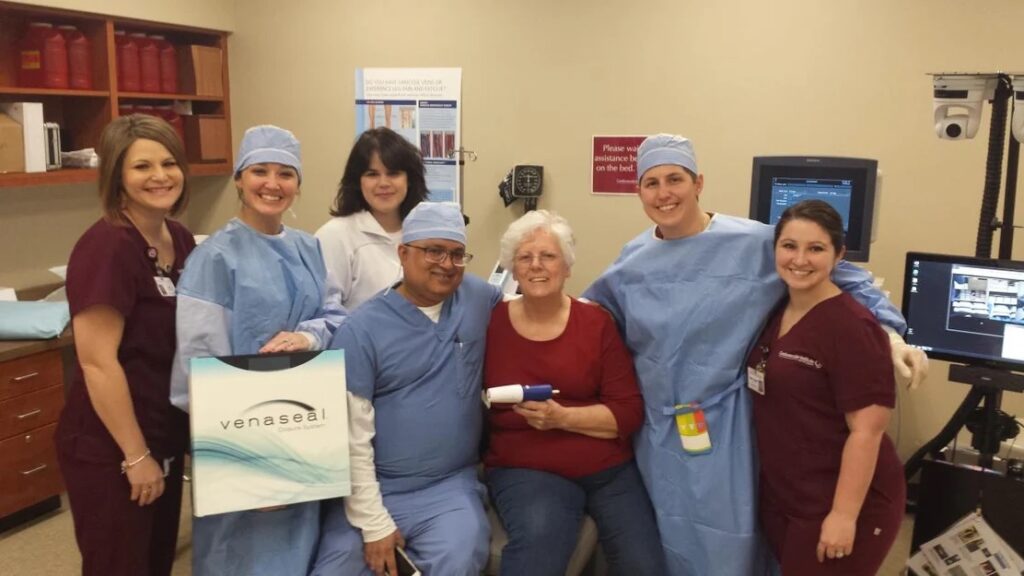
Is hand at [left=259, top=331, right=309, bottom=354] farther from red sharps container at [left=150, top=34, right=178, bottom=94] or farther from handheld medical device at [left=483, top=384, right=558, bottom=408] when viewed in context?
red sharps container at [left=150, top=34, right=178, bottom=94]

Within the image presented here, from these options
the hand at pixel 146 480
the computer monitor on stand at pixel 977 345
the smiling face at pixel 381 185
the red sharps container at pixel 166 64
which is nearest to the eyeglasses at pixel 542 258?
the smiling face at pixel 381 185

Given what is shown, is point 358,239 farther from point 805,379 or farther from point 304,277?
point 805,379

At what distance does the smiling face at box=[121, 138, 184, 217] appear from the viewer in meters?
1.94

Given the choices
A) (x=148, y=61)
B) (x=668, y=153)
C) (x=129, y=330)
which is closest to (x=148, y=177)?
(x=129, y=330)

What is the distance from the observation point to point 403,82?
13.5ft

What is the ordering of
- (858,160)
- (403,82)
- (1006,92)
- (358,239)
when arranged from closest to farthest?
A: (1006,92) → (358,239) → (858,160) → (403,82)

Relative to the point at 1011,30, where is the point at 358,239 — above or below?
below

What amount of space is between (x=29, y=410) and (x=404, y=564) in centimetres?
199

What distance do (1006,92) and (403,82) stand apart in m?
2.73

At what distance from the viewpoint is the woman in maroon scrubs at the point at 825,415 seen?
1.85 metres

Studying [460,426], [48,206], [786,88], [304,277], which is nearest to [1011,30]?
[786,88]

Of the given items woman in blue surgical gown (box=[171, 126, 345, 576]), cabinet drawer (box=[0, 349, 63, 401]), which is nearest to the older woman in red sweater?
woman in blue surgical gown (box=[171, 126, 345, 576])

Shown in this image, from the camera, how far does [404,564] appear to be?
1995 mm

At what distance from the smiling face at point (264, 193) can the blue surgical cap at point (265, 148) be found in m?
0.01
